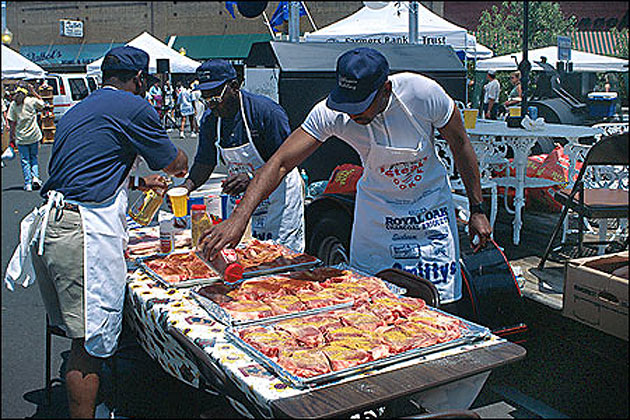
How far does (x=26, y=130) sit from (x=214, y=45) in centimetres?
2357

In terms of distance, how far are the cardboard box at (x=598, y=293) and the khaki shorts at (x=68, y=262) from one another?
6.23 feet

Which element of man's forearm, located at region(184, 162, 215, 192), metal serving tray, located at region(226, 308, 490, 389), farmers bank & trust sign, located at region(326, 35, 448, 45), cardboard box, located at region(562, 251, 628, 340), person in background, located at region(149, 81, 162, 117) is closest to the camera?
metal serving tray, located at region(226, 308, 490, 389)

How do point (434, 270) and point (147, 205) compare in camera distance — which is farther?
point (147, 205)

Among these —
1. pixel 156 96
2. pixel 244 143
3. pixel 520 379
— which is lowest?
pixel 520 379

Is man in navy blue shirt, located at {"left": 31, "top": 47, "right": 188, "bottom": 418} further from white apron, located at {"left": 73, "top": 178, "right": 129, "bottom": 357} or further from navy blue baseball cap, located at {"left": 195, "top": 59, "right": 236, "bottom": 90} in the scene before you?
navy blue baseball cap, located at {"left": 195, "top": 59, "right": 236, "bottom": 90}

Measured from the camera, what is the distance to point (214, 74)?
3.31 metres

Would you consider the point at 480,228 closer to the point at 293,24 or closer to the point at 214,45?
the point at 293,24

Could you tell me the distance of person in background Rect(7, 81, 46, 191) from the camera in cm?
1083

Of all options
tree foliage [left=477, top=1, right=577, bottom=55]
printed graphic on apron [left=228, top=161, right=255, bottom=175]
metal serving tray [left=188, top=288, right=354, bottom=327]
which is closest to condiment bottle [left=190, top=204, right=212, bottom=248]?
printed graphic on apron [left=228, top=161, right=255, bottom=175]

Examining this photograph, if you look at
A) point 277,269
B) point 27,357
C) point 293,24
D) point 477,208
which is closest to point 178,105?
point 293,24

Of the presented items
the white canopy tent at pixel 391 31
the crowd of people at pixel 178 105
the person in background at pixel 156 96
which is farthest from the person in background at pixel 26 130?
the person in background at pixel 156 96

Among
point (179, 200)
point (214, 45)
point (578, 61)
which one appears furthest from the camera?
point (214, 45)

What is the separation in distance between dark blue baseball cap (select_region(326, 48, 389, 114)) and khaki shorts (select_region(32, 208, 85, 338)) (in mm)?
1109

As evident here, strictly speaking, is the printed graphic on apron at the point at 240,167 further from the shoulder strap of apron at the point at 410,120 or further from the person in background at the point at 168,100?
the person in background at the point at 168,100
